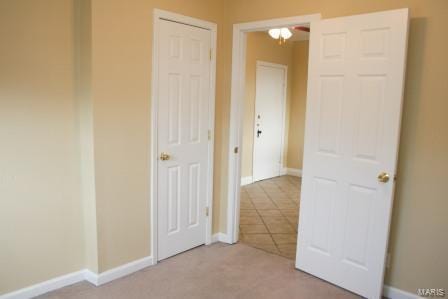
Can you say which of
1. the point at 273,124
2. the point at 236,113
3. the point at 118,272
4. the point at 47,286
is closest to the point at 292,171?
the point at 273,124

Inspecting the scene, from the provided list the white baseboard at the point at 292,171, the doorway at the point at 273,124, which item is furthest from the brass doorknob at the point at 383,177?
the white baseboard at the point at 292,171

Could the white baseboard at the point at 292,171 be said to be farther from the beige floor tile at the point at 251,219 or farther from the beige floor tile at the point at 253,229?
the beige floor tile at the point at 253,229

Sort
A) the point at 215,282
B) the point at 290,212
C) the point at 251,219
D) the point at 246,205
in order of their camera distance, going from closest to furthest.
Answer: the point at 215,282, the point at 251,219, the point at 290,212, the point at 246,205

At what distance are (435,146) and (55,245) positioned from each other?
283 centimetres

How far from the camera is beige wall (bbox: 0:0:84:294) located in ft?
7.86

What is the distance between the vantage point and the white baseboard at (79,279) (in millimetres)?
2600

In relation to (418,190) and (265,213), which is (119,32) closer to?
(418,190)

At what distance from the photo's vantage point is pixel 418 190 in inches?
102

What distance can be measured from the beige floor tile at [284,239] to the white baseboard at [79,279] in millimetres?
1374

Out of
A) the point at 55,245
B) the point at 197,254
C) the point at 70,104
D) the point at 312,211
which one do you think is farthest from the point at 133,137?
the point at 312,211

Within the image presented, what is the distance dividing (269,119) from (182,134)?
3.47m

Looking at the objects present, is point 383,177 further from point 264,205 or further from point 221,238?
point 264,205

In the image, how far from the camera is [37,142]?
8.35 feet

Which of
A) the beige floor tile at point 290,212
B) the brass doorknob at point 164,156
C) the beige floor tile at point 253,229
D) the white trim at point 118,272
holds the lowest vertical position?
the beige floor tile at point 253,229
